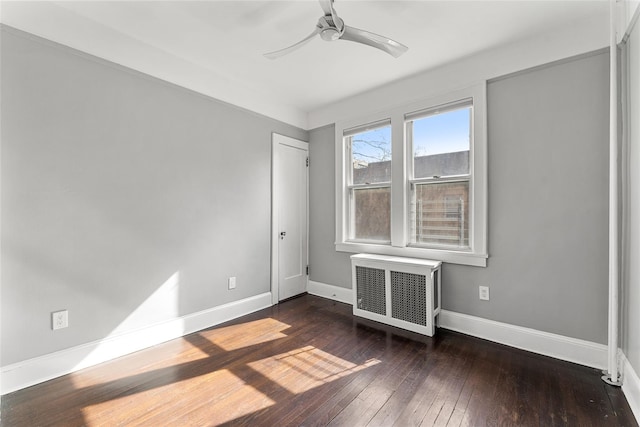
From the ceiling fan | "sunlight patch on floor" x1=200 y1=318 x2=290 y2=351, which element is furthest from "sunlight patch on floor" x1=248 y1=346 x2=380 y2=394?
the ceiling fan

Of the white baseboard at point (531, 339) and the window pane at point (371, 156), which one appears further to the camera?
the window pane at point (371, 156)

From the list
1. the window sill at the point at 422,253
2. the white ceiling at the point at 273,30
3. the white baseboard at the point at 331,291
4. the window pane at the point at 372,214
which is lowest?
the white baseboard at the point at 331,291

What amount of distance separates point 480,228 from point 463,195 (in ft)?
1.22

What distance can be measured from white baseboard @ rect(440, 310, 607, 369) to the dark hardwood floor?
0.26 ft

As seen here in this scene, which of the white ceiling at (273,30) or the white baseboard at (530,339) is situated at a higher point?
the white ceiling at (273,30)

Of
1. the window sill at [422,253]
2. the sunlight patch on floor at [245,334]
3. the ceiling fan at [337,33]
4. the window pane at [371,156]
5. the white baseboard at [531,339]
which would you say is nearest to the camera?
the ceiling fan at [337,33]

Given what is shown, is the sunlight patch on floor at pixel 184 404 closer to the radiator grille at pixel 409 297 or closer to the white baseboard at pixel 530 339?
the radiator grille at pixel 409 297

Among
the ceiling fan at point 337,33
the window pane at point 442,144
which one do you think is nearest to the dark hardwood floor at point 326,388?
the window pane at point 442,144

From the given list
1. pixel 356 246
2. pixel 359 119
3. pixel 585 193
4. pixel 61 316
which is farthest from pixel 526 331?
pixel 61 316

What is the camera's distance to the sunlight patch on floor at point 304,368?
77.7 inches

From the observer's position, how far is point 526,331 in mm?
2412

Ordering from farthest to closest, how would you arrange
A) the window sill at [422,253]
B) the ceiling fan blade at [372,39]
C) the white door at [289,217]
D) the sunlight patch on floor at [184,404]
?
the white door at [289,217]
the window sill at [422,253]
the ceiling fan blade at [372,39]
the sunlight patch on floor at [184,404]

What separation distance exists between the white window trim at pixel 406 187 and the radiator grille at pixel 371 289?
0.34 meters

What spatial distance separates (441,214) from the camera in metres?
2.98
